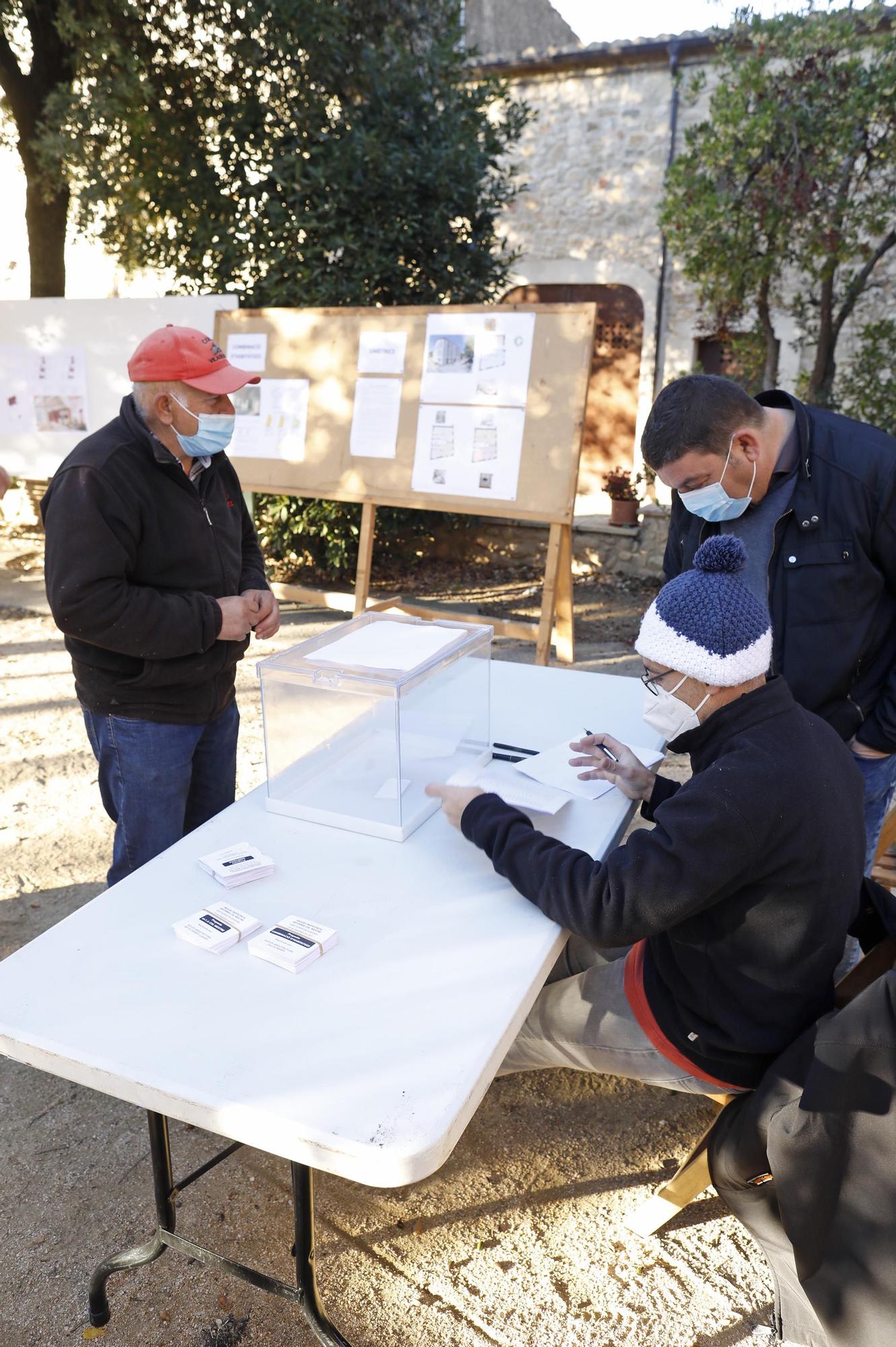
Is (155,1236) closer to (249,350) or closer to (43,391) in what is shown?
(249,350)

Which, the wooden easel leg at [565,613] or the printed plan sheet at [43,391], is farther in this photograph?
the printed plan sheet at [43,391]

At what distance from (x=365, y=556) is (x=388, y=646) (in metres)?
3.49

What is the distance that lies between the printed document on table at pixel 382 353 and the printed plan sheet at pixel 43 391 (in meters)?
2.42

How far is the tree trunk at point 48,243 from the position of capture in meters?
7.26

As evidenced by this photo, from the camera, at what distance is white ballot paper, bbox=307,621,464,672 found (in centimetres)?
199

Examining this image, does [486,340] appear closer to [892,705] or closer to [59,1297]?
[892,705]

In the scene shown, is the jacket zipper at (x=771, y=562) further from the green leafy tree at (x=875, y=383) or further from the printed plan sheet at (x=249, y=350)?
the green leafy tree at (x=875, y=383)

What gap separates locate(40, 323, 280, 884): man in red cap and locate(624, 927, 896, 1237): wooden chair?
1.41 metres

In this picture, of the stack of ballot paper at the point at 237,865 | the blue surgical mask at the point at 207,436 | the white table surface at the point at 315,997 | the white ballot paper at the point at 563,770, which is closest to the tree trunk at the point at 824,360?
the white ballot paper at the point at 563,770

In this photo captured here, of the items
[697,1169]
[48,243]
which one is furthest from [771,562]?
[48,243]

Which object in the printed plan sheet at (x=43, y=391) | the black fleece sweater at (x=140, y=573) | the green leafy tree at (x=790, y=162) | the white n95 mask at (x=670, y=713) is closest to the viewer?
the white n95 mask at (x=670, y=713)

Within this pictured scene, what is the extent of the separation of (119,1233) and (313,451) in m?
4.28

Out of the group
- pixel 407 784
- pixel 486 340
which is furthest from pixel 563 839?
pixel 486 340

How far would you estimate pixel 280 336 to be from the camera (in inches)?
223
